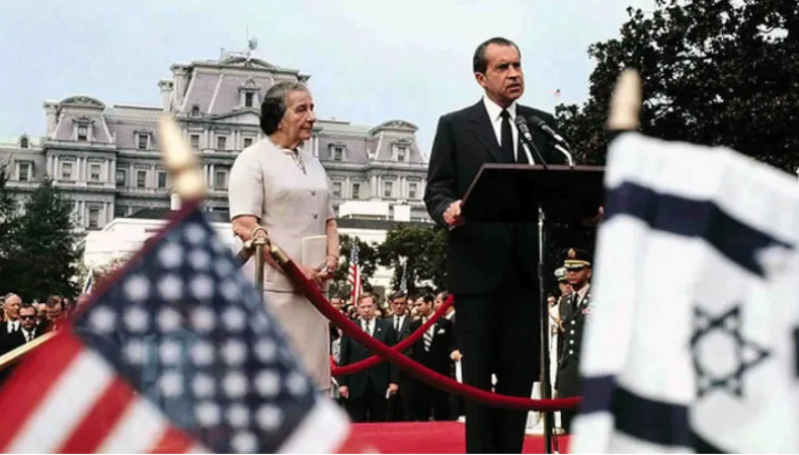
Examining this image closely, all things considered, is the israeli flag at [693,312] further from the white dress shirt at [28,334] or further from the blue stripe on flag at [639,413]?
the white dress shirt at [28,334]

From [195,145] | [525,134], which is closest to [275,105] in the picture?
[525,134]

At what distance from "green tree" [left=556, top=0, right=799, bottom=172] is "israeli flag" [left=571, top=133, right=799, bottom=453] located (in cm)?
2078

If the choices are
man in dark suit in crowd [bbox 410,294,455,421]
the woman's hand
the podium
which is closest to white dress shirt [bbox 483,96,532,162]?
the podium

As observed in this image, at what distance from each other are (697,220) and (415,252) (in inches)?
2805

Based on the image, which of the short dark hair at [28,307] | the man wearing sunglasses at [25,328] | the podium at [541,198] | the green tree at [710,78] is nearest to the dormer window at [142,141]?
the green tree at [710,78]

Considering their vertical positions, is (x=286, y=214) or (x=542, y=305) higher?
(x=286, y=214)

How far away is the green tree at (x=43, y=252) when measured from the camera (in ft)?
169

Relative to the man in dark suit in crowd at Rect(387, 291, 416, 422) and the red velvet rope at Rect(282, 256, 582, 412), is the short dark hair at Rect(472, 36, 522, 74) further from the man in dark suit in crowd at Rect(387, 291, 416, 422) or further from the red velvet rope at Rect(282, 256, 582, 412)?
the man in dark suit in crowd at Rect(387, 291, 416, 422)

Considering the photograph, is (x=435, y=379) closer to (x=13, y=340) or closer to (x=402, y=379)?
(x=13, y=340)

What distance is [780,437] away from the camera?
127 centimetres

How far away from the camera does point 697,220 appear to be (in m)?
1.26

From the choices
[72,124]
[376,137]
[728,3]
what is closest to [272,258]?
[728,3]

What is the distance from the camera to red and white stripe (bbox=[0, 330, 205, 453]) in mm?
1471

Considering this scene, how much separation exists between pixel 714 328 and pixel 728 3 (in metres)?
24.6
